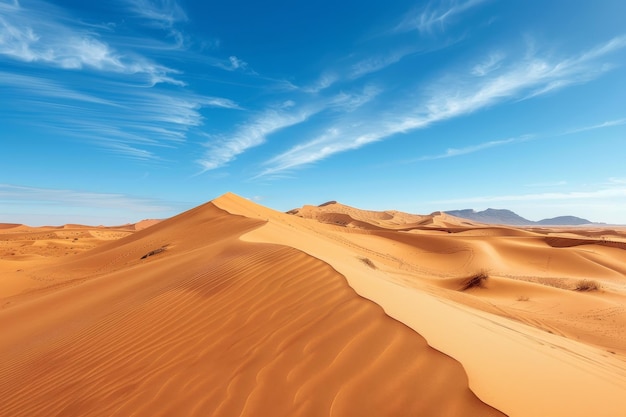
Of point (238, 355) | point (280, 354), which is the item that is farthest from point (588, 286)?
point (238, 355)

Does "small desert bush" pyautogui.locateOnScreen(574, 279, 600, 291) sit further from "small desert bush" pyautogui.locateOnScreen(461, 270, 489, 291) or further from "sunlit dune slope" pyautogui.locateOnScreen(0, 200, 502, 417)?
"sunlit dune slope" pyautogui.locateOnScreen(0, 200, 502, 417)

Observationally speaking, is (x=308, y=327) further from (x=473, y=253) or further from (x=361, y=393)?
(x=473, y=253)

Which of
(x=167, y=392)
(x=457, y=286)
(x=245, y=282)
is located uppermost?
(x=245, y=282)

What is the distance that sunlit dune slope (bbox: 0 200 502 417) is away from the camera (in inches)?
102

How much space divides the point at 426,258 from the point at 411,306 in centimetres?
2022

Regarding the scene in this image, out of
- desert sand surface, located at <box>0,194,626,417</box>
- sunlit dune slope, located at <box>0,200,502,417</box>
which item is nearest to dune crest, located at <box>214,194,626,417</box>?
desert sand surface, located at <box>0,194,626,417</box>

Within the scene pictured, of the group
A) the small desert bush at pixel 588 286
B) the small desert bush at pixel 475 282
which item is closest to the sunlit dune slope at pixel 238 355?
the small desert bush at pixel 475 282

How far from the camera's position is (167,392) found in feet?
10.3

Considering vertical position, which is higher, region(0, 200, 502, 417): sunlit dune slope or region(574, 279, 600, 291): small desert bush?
region(0, 200, 502, 417): sunlit dune slope

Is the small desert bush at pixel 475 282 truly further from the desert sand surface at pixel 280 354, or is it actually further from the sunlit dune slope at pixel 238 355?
the sunlit dune slope at pixel 238 355

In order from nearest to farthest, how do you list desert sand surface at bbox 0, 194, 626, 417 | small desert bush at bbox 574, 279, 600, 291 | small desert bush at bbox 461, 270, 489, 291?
desert sand surface at bbox 0, 194, 626, 417 < small desert bush at bbox 574, 279, 600, 291 < small desert bush at bbox 461, 270, 489, 291

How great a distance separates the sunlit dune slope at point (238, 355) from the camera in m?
2.58

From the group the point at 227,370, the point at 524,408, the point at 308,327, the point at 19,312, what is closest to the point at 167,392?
the point at 227,370

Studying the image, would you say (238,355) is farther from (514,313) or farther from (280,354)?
(514,313)
